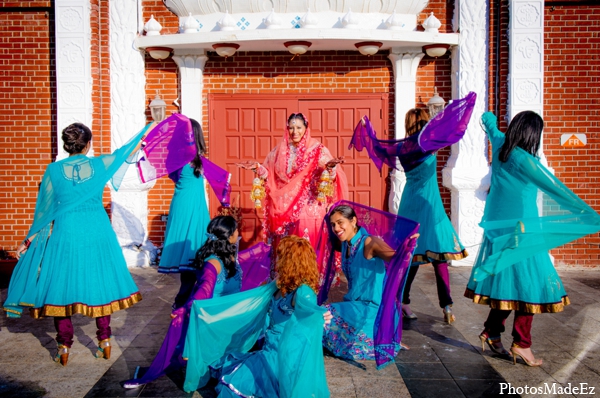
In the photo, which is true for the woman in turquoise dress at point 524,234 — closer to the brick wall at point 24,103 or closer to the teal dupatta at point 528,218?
the teal dupatta at point 528,218

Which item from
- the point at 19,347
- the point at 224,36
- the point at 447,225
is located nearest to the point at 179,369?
the point at 19,347

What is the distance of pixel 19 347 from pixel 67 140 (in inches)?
74.1

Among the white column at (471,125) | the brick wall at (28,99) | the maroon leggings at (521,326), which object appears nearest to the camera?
the maroon leggings at (521,326)

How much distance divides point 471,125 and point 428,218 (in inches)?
124

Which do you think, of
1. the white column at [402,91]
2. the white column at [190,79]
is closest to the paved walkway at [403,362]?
the white column at [402,91]

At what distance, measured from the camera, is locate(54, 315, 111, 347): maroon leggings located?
14.6 feet

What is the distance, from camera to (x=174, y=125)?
5.43 m

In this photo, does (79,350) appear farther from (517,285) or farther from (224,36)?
(224,36)

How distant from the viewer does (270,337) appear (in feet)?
12.5

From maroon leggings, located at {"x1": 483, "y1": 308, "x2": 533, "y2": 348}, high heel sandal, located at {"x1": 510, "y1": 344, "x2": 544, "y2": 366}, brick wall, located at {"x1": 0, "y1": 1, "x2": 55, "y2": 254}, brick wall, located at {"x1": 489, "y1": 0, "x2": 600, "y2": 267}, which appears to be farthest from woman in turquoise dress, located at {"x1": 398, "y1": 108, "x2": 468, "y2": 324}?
brick wall, located at {"x1": 0, "y1": 1, "x2": 55, "y2": 254}

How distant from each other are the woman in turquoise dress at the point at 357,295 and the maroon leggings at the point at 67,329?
1729mm

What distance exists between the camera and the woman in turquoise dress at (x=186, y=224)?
5441 millimetres

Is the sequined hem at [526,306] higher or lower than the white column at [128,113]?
lower

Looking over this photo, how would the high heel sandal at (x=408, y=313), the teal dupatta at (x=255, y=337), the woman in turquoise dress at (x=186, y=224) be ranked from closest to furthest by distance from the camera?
1. the teal dupatta at (x=255, y=337)
2. the woman in turquoise dress at (x=186, y=224)
3. the high heel sandal at (x=408, y=313)
